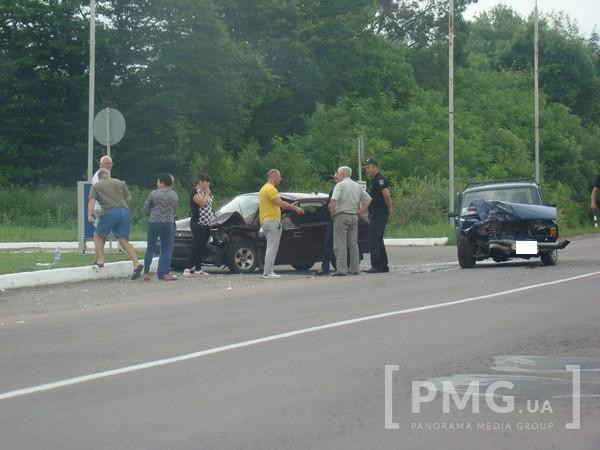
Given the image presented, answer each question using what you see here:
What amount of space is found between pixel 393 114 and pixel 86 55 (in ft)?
53.1

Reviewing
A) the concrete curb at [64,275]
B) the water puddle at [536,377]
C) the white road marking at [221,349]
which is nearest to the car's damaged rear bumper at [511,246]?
the white road marking at [221,349]

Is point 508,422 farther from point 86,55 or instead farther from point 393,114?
point 393,114

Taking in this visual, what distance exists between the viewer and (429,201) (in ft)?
134

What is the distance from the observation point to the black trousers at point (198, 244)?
20594 millimetres

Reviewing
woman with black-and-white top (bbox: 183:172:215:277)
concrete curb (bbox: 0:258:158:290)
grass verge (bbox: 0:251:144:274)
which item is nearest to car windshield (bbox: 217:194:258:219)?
woman with black-and-white top (bbox: 183:172:215:277)

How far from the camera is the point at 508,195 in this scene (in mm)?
23234

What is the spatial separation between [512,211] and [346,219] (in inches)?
120

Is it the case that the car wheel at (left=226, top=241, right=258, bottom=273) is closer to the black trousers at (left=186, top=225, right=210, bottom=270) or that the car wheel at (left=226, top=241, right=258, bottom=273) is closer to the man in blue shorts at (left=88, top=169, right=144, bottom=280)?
the black trousers at (left=186, top=225, right=210, bottom=270)

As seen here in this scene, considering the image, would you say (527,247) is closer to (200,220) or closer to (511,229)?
(511,229)

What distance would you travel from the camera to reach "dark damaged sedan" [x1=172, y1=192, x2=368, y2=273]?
840 inches

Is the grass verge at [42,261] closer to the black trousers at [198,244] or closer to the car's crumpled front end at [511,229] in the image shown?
the black trousers at [198,244]

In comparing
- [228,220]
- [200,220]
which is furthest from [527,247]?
[200,220]

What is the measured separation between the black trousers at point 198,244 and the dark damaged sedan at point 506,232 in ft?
15.1

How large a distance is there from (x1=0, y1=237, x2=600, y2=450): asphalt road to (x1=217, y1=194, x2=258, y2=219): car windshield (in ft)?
17.0
